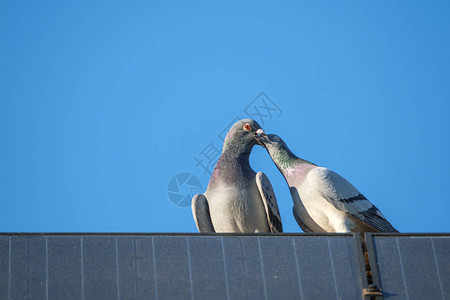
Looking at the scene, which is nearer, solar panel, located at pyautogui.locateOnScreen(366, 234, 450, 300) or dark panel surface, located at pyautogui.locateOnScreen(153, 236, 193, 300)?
dark panel surface, located at pyautogui.locateOnScreen(153, 236, 193, 300)

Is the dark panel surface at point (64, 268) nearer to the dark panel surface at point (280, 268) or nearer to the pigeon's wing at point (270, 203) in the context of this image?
the dark panel surface at point (280, 268)

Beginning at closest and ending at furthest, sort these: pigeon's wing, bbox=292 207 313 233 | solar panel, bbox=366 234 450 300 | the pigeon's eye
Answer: solar panel, bbox=366 234 450 300 → pigeon's wing, bbox=292 207 313 233 → the pigeon's eye

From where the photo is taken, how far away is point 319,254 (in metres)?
12.3

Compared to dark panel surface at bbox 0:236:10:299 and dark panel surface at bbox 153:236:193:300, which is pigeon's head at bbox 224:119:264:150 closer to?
dark panel surface at bbox 153:236:193:300

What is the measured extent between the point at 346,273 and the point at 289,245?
36.3 inches

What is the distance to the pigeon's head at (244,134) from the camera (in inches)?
604

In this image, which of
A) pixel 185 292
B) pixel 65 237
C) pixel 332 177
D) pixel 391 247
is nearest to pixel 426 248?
pixel 391 247

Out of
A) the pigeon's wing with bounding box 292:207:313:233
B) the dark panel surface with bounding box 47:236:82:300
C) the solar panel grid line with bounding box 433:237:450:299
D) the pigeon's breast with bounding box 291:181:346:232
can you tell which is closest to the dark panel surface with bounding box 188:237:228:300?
the dark panel surface with bounding box 47:236:82:300

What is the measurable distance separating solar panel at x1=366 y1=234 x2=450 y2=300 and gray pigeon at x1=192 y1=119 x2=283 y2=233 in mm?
2565

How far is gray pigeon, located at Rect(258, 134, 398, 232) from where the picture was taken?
14.3m

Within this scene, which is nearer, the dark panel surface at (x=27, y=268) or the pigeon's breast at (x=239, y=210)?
the dark panel surface at (x=27, y=268)

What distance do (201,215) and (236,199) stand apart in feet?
2.58

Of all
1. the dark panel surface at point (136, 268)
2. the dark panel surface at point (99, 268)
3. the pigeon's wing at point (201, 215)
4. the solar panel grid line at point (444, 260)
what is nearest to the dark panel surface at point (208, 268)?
the dark panel surface at point (136, 268)

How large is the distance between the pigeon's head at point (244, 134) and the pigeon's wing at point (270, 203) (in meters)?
0.87
